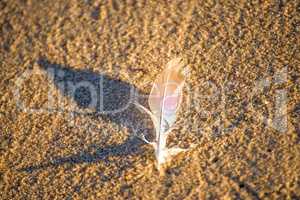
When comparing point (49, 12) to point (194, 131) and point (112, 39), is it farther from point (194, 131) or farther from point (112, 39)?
point (194, 131)

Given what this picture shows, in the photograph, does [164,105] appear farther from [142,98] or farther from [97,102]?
[97,102]

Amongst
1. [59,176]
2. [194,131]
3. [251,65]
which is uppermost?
[251,65]

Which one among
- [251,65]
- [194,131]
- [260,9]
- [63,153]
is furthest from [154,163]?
[260,9]

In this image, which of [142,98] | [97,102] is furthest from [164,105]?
[97,102]
